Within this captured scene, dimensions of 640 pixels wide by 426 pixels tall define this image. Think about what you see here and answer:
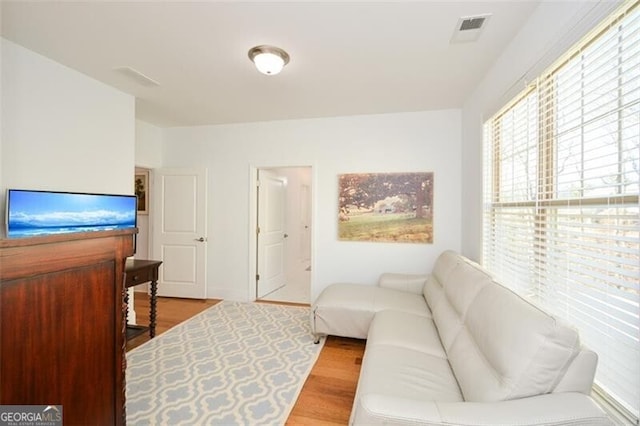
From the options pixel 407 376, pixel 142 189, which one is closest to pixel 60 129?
pixel 142 189

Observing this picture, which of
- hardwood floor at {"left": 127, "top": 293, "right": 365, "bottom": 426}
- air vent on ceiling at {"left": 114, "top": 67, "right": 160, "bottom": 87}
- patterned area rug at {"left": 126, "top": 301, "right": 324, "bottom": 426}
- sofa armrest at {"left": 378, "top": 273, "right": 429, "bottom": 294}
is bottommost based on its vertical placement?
hardwood floor at {"left": 127, "top": 293, "right": 365, "bottom": 426}

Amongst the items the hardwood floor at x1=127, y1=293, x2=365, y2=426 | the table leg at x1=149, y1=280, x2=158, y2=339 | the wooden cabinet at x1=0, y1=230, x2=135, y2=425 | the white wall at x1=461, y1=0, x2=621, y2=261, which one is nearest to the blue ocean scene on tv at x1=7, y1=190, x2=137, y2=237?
the table leg at x1=149, y1=280, x2=158, y2=339

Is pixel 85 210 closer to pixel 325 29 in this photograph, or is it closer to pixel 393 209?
pixel 325 29

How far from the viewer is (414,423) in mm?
1108

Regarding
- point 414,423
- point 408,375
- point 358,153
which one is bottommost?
point 408,375

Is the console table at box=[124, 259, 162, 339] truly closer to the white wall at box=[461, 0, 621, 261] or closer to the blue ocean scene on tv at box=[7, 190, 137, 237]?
the blue ocean scene on tv at box=[7, 190, 137, 237]

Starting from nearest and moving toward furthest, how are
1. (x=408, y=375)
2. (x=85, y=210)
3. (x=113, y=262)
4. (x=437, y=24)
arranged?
(x=113, y=262) → (x=408, y=375) → (x=437, y=24) → (x=85, y=210)

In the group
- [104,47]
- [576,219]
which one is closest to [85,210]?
[104,47]

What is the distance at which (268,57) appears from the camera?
2184 mm

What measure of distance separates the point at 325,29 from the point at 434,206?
8.21ft

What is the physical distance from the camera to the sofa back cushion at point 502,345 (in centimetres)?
117

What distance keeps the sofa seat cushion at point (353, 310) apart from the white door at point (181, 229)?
224 centimetres

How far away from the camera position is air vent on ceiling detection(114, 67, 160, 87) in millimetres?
2599

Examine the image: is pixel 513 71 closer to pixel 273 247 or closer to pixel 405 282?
pixel 405 282
